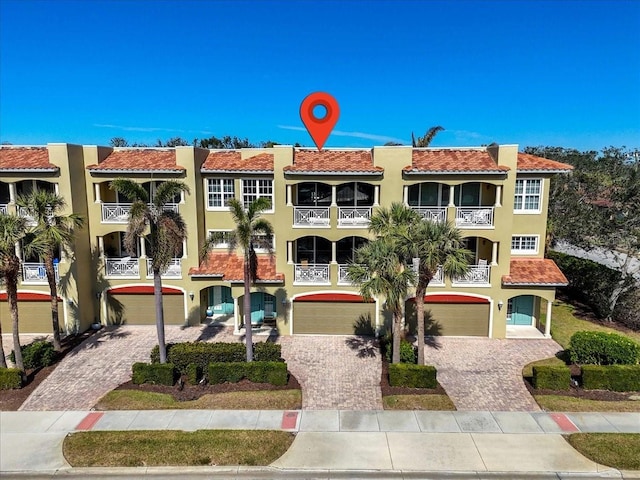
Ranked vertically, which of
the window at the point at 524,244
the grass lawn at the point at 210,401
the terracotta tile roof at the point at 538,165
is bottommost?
the grass lawn at the point at 210,401

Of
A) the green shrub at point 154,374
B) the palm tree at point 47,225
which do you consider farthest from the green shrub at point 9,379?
the green shrub at point 154,374

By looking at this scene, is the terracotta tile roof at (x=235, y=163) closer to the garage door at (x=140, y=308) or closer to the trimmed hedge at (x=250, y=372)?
the garage door at (x=140, y=308)

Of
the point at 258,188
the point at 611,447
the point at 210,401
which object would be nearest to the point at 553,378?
the point at 611,447

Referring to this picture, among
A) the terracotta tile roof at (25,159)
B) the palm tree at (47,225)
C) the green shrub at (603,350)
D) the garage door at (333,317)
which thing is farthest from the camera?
the garage door at (333,317)

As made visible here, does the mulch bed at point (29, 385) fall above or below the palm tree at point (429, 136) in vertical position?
below

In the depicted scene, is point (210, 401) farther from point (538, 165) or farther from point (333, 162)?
point (538, 165)

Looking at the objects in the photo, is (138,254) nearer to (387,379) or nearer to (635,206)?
(387,379)

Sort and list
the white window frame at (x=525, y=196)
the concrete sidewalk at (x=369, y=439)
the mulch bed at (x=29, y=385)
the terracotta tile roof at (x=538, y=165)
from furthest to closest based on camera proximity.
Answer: the white window frame at (x=525, y=196) → the terracotta tile roof at (x=538, y=165) → the mulch bed at (x=29, y=385) → the concrete sidewalk at (x=369, y=439)

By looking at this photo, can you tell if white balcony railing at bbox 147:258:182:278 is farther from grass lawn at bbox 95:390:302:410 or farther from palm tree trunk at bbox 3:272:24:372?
grass lawn at bbox 95:390:302:410
